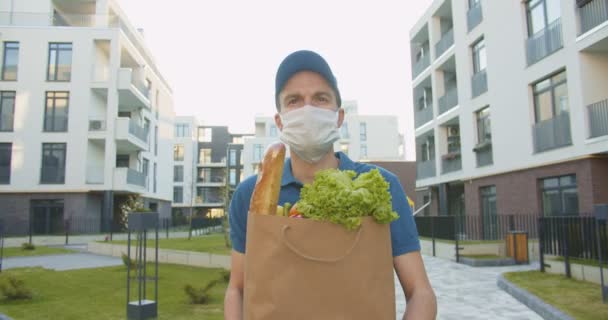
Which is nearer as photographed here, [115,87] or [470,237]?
[470,237]

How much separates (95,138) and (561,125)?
27856 mm

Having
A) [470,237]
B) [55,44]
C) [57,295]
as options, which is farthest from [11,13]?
[470,237]

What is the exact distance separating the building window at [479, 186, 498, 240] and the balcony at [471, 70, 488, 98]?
4.93 metres

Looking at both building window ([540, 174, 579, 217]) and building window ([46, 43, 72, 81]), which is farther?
building window ([46, 43, 72, 81])

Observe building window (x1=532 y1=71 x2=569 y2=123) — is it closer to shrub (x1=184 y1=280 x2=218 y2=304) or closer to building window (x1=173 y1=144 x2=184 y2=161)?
shrub (x1=184 y1=280 x2=218 y2=304)

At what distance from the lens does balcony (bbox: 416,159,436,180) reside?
1150 inches

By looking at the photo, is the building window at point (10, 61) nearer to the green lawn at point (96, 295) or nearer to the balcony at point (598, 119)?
the green lawn at point (96, 295)

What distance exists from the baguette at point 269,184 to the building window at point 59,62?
3345 centimetres

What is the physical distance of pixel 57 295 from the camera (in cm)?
917

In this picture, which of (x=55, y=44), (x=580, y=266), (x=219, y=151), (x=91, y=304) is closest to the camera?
(x=91, y=304)

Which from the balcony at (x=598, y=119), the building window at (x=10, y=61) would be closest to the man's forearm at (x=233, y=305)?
the balcony at (x=598, y=119)

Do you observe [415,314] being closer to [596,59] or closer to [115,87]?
[596,59]

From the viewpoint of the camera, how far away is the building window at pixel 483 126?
22.5m

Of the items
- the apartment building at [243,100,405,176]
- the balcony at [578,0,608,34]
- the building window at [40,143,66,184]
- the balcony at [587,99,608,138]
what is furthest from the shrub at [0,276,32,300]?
the apartment building at [243,100,405,176]
